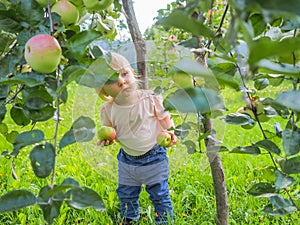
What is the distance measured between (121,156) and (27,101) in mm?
1287

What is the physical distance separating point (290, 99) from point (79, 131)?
0.38 metres

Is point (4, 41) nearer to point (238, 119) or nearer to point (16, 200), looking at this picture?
point (16, 200)

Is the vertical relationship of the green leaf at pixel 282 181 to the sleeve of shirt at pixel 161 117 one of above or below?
below

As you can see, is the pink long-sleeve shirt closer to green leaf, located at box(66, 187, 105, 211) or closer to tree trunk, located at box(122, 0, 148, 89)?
tree trunk, located at box(122, 0, 148, 89)

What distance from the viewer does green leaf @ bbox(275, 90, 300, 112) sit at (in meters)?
0.43

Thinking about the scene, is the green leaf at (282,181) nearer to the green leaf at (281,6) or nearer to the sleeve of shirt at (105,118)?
the green leaf at (281,6)

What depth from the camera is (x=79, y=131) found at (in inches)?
28.3

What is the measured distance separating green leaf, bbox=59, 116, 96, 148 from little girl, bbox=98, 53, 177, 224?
34.4 inches

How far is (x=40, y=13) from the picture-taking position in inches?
29.2

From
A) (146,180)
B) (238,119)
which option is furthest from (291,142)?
(146,180)

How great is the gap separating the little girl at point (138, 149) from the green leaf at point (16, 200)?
1.03 m

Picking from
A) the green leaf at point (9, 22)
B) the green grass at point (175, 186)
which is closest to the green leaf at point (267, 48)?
the green leaf at point (9, 22)

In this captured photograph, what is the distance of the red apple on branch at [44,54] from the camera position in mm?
672

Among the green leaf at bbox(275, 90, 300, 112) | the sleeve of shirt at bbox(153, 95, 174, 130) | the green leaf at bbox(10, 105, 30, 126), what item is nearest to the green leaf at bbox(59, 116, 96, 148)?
the green leaf at bbox(10, 105, 30, 126)
